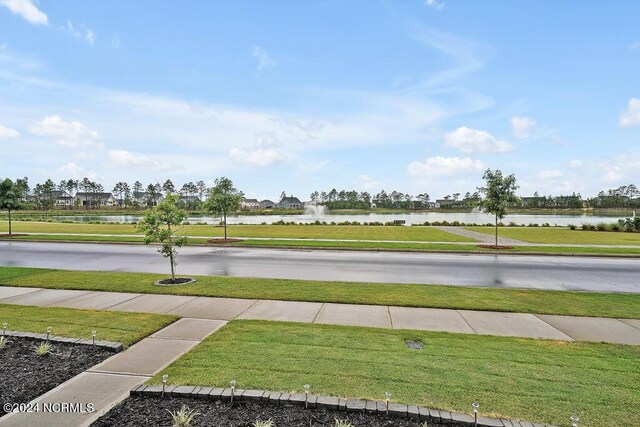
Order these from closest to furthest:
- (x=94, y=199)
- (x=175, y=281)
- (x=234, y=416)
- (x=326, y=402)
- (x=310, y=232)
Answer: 1. (x=234, y=416)
2. (x=326, y=402)
3. (x=175, y=281)
4. (x=310, y=232)
5. (x=94, y=199)

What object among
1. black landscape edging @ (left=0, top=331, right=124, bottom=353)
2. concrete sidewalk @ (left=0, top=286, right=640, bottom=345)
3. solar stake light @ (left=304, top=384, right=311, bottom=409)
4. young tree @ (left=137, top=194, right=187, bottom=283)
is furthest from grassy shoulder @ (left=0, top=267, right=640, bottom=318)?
solar stake light @ (left=304, top=384, right=311, bottom=409)

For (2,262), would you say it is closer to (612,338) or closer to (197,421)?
(197,421)

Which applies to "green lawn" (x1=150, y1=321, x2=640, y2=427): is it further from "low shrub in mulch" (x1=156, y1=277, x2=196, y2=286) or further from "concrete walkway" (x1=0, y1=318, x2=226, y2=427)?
"low shrub in mulch" (x1=156, y1=277, x2=196, y2=286)

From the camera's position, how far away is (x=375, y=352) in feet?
17.9

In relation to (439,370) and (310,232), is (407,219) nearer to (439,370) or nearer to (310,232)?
(310,232)

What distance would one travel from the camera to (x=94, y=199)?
142 m

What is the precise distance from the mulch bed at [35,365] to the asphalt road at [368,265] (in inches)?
264

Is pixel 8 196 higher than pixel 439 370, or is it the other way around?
pixel 8 196

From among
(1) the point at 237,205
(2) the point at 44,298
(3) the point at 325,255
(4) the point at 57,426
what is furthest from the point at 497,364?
(1) the point at 237,205

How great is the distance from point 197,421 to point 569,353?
570cm

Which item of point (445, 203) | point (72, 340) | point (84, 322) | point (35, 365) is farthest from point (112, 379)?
point (445, 203)

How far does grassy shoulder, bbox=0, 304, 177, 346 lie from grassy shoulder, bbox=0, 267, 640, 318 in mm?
2058

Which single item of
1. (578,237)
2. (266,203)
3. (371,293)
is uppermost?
(266,203)

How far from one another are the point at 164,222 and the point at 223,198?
1487 cm
